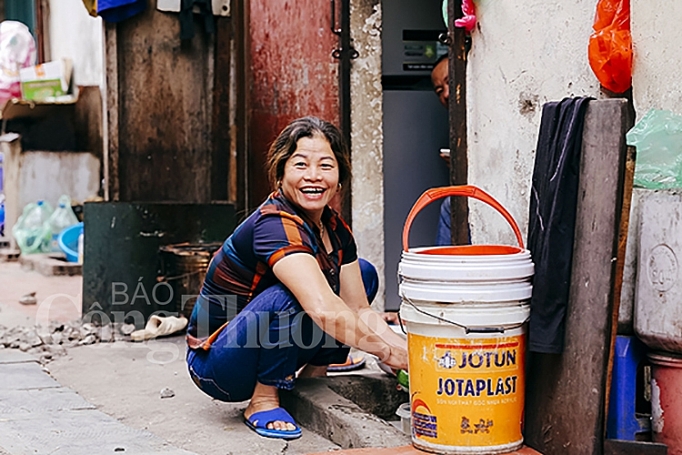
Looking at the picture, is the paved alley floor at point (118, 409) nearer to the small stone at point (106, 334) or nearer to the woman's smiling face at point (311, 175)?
the small stone at point (106, 334)

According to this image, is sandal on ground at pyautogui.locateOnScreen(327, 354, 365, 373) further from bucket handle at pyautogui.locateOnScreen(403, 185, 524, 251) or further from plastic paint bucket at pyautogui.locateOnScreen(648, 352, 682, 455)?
plastic paint bucket at pyautogui.locateOnScreen(648, 352, 682, 455)

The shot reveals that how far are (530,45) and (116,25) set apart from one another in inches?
128

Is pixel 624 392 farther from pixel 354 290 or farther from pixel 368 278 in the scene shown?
pixel 368 278

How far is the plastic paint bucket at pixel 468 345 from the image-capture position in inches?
105

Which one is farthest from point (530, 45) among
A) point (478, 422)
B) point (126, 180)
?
point (126, 180)

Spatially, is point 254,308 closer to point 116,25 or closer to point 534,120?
point 534,120

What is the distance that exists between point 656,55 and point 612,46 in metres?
0.16

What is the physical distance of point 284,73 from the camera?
611 cm

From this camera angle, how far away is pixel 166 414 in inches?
144

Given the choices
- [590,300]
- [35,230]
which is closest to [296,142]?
[590,300]

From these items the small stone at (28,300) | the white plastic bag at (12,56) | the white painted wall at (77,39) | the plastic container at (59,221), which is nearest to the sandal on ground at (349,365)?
the small stone at (28,300)

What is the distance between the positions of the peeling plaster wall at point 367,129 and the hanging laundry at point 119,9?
135 cm

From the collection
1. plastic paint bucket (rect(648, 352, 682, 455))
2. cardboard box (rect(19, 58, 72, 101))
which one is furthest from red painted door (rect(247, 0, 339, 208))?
cardboard box (rect(19, 58, 72, 101))

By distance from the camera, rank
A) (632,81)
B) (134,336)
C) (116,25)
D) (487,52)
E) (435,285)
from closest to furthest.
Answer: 1. (435,285)
2. (632,81)
3. (487,52)
4. (134,336)
5. (116,25)
